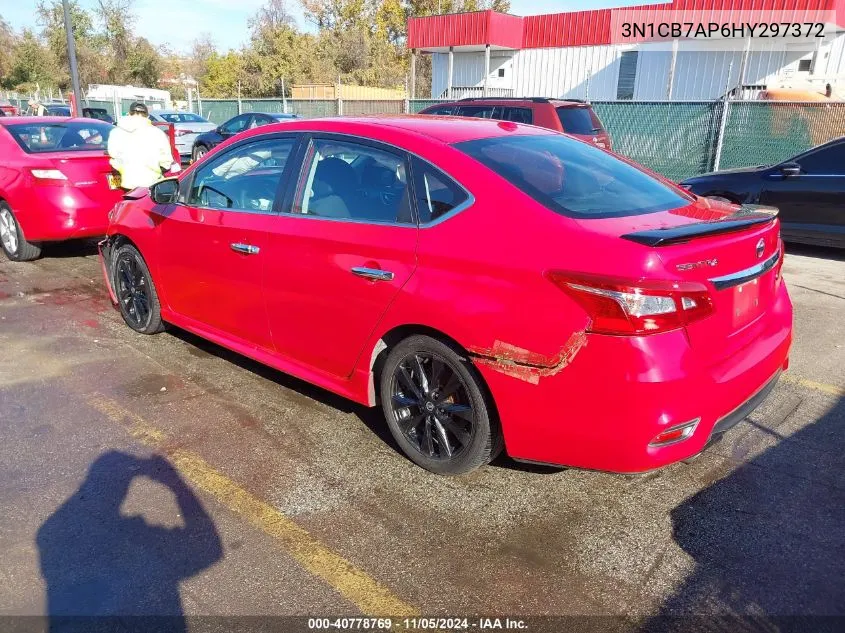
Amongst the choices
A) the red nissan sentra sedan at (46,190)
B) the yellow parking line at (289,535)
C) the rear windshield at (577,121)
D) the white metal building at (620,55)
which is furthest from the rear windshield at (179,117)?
the yellow parking line at (289,535)

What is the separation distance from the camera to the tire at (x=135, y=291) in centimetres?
496

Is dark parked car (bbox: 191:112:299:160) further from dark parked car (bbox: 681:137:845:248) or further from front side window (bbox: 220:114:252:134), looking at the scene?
dark parked car (bbox: 681:137:845:248)

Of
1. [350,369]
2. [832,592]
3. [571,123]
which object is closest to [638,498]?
[832,592]

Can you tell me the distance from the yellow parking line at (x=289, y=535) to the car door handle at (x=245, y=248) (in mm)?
1135

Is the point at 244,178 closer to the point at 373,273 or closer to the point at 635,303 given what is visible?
the point at 373,273

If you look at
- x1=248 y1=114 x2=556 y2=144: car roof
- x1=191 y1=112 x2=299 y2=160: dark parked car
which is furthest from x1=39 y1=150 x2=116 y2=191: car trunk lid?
x1=191 y1=112 x2=299 y2=160: dark parked car

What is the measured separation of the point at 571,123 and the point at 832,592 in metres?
9.02

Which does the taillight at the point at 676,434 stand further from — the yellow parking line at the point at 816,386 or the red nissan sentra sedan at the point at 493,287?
the yellow parking line at the point at 816,386

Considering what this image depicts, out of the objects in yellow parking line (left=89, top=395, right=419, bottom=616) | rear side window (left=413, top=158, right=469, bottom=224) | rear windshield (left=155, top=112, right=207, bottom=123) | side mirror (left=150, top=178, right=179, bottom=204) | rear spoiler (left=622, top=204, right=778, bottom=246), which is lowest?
yellow parking line (left=89, top=395, right=419, bottom=616)

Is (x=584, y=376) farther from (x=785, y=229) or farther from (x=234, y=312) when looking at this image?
(x=785, y=229)

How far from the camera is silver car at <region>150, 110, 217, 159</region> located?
21141mm

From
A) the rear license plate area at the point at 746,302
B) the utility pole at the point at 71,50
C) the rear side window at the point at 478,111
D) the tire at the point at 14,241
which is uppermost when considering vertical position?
the utility pole at the point at 71,50

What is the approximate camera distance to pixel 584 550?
273cm

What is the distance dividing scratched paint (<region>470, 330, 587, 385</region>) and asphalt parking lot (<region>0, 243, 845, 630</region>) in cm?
71
